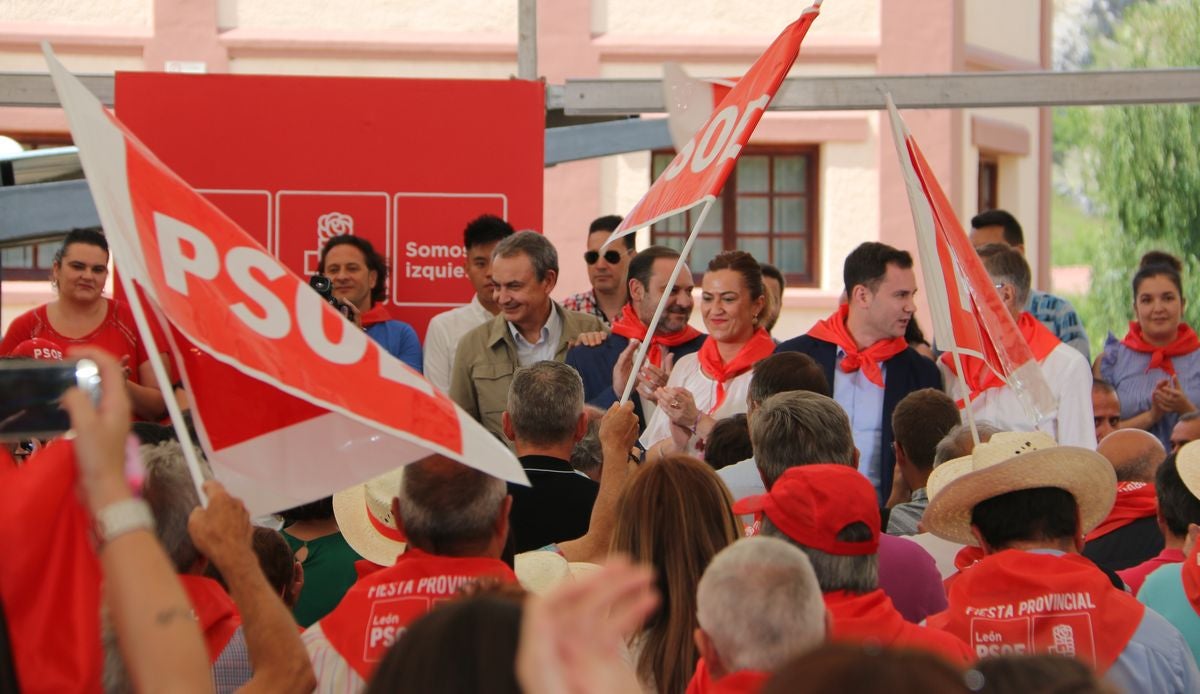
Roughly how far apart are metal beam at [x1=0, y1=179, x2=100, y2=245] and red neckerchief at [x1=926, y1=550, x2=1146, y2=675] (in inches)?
232

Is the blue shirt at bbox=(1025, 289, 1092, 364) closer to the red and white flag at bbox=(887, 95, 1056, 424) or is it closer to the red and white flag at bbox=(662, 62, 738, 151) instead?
the red and white flag at bbox=(662, 62, 738, 151)

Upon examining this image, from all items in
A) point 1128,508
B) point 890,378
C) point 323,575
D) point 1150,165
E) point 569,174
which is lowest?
point 323,575

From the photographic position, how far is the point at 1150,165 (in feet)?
89.9

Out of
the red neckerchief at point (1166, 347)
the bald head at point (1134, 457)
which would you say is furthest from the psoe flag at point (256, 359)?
the red neckerchief at point (1166, 347)

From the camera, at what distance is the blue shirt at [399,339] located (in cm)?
736

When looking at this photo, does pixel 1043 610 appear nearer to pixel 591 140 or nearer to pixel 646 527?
pixel 646 527

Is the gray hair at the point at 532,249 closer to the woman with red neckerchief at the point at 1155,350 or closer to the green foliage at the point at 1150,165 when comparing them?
the woman with red neckerchief at the point at 1155,350

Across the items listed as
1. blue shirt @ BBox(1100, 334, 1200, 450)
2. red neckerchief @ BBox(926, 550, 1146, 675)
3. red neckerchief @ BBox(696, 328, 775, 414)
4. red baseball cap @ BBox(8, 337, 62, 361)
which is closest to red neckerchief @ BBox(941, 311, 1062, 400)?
red neckerchief @ BBox(696, 328, 775, 414)

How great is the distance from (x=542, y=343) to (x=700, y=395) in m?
0.93

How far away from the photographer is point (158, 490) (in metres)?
3.52

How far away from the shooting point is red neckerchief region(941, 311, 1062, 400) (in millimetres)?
6734

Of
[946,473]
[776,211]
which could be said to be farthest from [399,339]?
[776,211]

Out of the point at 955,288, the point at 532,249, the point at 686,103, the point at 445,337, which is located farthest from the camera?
the point at 445,337

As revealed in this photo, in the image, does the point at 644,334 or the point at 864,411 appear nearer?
the point at 864,411
